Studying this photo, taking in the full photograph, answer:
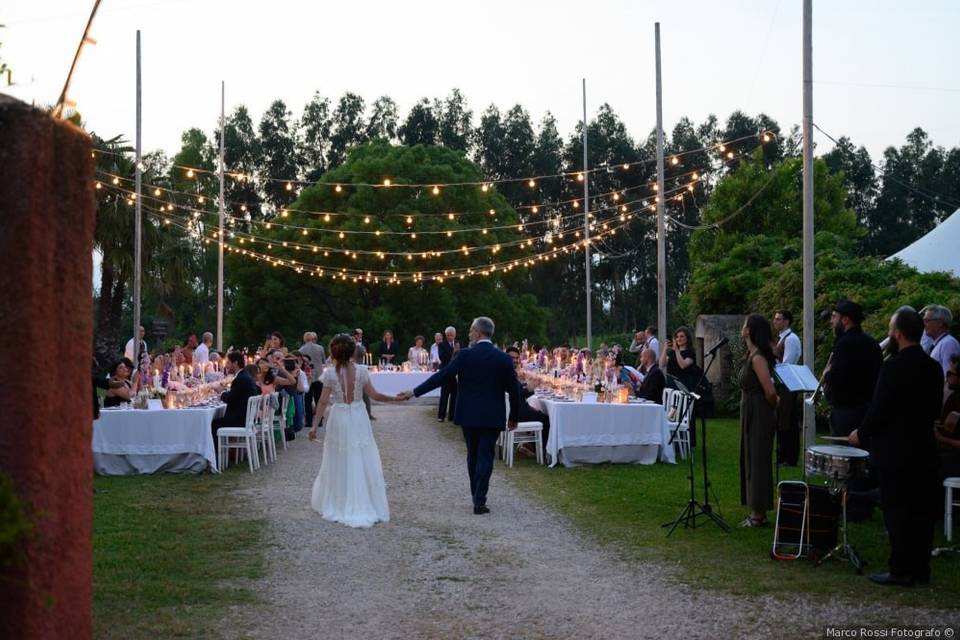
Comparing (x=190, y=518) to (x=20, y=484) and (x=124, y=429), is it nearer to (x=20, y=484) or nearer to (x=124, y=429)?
(x=124, y=429)

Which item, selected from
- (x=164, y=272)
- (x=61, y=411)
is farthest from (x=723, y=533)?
(x=164, y=272)

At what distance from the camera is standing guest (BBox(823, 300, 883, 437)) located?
8.58m

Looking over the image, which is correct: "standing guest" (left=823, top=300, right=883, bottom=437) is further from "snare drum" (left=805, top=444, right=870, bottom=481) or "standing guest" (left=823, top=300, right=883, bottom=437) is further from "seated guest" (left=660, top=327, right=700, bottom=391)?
"seated guest" (left=660, top=327, right=700, bottom=391)

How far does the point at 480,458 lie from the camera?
950cm

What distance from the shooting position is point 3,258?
3.46m

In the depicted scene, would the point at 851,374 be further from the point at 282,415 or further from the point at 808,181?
the point at 282,415

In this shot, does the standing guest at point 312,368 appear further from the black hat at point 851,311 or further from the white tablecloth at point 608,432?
the black hat at point 851,311

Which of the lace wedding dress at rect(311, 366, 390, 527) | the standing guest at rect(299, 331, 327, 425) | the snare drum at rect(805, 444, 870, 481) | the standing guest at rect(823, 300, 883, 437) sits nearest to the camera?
the snare drum at rect(805, 444, 870, 481)

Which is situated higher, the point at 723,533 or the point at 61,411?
the point at 61,411

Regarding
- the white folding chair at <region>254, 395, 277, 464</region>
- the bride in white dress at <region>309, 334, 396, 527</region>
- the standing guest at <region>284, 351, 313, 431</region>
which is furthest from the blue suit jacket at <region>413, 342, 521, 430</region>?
the standing guest at <region>284, 351, 313, 431</region>

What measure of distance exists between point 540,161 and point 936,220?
20211 millimetres

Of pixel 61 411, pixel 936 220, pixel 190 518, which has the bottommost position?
pixel 190 518

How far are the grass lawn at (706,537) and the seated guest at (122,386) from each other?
463 cm

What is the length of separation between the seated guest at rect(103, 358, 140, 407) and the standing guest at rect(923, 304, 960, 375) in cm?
867
